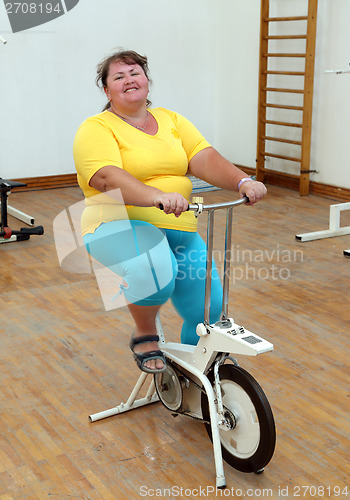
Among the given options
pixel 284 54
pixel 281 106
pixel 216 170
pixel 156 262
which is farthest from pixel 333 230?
pixel 156 262

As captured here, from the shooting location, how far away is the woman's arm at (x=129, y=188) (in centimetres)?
177

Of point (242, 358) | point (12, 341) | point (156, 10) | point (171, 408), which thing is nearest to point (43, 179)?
point (156, 10)

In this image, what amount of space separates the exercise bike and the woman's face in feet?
1.42

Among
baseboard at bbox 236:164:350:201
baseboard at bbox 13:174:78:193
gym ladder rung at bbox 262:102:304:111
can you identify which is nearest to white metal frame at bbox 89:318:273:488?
baseboard at bbox 236:164:350:201

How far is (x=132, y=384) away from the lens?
8.34 feet

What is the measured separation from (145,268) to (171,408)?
1.81 ft

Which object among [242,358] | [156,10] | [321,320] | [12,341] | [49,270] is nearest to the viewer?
[242,358]

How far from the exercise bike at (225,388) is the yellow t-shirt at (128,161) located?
21 cm

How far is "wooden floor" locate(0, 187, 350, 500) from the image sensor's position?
1.93m

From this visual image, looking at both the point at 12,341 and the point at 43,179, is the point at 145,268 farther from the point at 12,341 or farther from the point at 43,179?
the point at 43,179

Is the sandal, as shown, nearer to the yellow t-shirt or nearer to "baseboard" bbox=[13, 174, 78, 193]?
the yellow t-shirt

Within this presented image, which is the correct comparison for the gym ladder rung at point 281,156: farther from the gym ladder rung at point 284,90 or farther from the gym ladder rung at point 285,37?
the gym ladder rung at point 285,37

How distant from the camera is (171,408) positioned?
2.19 m

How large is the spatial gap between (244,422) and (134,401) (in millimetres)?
578
